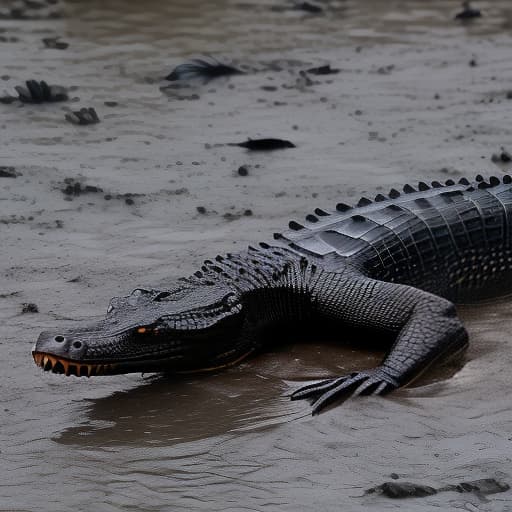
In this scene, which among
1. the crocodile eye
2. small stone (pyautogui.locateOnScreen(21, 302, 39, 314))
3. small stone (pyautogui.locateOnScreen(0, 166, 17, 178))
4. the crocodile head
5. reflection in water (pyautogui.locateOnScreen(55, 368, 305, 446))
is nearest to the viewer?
reflection in water (pyautogui.locateOnScreen(55, 368, 305, 446))

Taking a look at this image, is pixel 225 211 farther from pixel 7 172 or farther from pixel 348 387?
pixel 348 387

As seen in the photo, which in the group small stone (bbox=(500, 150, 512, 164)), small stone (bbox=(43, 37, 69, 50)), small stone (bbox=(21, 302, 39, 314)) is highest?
small stone (bbox=(43, 37, 69, 50))

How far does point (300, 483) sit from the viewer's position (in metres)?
3.91

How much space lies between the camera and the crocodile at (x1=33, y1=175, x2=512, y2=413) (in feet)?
15.2

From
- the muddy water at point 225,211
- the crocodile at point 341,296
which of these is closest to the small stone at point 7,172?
the muddy water at point 225,211

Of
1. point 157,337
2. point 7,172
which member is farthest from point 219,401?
point 7,172

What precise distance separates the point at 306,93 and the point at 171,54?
1.56m

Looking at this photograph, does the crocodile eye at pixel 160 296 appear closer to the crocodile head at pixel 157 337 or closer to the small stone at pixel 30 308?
the crocodile head at pixel 157 337

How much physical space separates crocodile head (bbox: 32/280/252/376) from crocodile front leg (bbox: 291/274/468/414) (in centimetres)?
45

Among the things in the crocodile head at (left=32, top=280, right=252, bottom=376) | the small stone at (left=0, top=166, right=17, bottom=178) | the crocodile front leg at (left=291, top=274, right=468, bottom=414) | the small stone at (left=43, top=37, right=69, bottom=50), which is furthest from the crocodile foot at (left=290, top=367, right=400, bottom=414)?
the small stone at (left=43, top=37, right=69, bottom=50)

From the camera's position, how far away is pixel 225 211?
6.76 m

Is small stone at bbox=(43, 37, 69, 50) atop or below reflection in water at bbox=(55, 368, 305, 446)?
atop

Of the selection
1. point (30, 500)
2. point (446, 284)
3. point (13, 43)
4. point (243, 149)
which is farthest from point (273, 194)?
point (13, 43)

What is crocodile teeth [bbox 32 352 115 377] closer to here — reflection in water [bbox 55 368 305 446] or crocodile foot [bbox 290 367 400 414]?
reflection in water [bbox 55 368 305 446]
